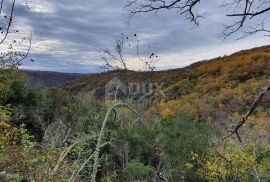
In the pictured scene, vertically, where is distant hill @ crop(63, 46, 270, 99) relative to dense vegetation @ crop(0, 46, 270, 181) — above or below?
above

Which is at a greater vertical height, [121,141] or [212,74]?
[212,74]

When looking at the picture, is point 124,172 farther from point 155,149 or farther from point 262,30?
point 262,30

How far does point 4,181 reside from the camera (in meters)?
6.33

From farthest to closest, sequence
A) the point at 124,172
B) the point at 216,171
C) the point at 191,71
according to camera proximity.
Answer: the point at 191,71 < the point at 124,172 < the point at 216,171

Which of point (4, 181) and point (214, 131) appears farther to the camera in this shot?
point (214, 131)

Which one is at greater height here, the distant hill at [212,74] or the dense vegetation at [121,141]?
the distant hill at [212,74]

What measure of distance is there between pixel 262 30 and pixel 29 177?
3.85 metres

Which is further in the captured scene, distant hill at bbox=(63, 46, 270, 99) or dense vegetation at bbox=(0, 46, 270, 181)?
distant hill at bbox=(63, 46, 270, 99)

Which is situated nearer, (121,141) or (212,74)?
(121,141)

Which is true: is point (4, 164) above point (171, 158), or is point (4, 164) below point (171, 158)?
above


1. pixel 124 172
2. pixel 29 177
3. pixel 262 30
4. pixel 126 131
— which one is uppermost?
pixel 262 30

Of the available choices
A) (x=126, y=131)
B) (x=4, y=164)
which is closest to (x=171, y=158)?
(x=126, y=131)

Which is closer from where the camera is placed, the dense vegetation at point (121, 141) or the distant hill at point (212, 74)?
the dense vegetation at point (121, 141)

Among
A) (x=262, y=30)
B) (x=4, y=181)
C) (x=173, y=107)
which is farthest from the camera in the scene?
(x=173, y=107)
